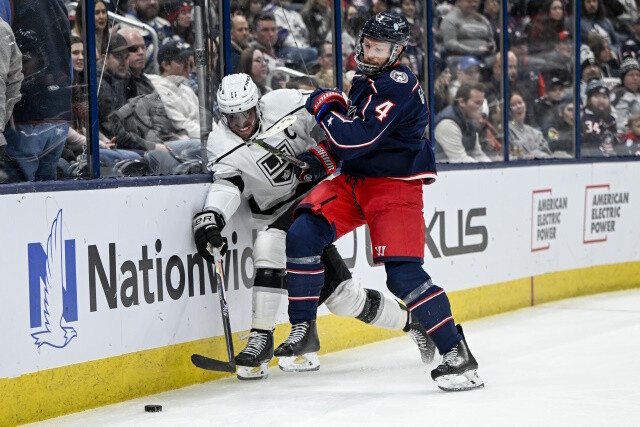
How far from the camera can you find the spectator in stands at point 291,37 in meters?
5.43

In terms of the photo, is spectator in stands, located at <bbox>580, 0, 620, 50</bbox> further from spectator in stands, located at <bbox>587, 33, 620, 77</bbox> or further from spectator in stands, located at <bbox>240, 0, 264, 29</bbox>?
spectator in stands, located at <bbox>240, 0, 264, 29</bbox>

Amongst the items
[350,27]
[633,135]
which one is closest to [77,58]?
[350,27]

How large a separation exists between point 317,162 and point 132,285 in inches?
37.2

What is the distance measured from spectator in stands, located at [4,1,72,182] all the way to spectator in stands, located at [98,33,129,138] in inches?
7.1

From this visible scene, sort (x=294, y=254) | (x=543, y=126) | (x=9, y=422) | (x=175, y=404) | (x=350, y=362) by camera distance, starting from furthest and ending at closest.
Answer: (x=543, y=126) → (x=350, y=362) → (x=294, y=254) → (x=175, y=404) → (x=9, y=422)

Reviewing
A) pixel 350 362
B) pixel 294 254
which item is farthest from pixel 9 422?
pixel 350 362

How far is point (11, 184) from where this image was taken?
386 centimetres

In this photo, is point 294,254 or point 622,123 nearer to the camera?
point 294,254

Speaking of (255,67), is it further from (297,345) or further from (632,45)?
(632,45)

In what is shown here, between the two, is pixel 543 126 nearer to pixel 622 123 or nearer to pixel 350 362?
pixel 622 123

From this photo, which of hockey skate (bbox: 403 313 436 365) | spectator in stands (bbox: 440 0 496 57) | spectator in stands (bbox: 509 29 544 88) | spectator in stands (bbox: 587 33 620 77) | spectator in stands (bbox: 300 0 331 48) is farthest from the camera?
spectator in stands (bbox: 587 33 620 77)

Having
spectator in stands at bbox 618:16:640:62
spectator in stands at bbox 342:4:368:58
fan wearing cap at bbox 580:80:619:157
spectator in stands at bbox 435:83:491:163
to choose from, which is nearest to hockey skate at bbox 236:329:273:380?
spectator in stands at bbox 342:4:368:58

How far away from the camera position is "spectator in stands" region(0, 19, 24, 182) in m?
4.02

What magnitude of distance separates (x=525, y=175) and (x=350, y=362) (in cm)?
218
